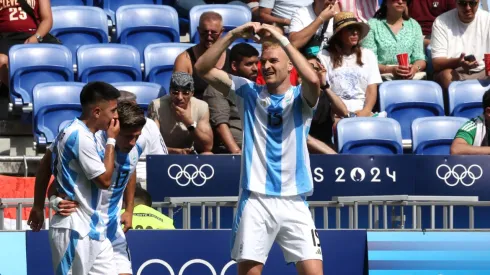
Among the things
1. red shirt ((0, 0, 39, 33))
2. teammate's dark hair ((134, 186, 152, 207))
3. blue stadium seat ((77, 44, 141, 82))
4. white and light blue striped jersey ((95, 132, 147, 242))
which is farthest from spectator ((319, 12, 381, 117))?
white and light blue striped jersey ((95, 132, 147, 242))

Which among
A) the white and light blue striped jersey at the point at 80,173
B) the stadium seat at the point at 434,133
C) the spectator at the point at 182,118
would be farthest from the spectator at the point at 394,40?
the white and light blue striped jersey at the point at 80,173

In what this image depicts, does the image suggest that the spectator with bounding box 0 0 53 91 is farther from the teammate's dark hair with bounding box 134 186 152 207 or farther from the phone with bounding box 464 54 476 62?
the phone with bounding box 464 54 476 62

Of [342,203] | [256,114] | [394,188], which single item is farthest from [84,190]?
[394,188]

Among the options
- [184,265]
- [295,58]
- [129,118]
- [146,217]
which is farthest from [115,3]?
[295,58]

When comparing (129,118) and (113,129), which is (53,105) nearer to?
(129,118)

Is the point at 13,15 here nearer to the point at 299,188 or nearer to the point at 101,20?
the point at 101,20

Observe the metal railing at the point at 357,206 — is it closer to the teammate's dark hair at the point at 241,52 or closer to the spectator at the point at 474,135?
the spectator at the point at 474,135

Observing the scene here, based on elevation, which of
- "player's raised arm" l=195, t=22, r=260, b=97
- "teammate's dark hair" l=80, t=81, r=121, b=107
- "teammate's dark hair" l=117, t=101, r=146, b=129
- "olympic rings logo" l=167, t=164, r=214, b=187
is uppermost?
"player's raised arm" l=195, t=22, r=260, b=97

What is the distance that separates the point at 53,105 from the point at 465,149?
147 inches

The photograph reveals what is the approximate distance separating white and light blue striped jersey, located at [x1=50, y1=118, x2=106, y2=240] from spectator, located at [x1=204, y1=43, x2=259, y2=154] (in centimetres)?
353

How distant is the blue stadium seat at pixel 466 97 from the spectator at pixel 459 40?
386 mm

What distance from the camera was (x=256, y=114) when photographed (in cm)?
773

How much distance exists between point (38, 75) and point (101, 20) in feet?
4.03

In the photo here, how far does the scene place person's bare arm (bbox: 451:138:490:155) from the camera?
1030cm
